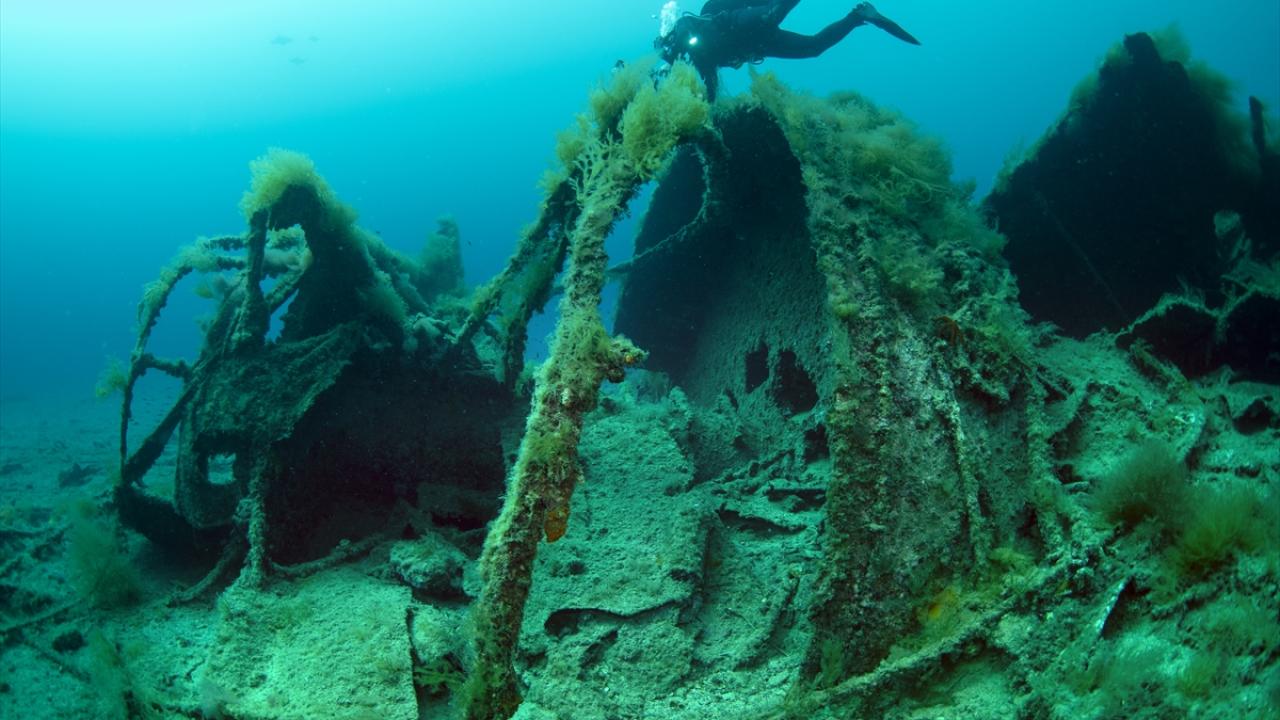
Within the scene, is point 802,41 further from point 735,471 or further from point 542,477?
point 542,477

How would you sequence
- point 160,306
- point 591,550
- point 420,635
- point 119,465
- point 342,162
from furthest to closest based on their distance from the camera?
1. point 342,162
2. point 160,306
3. point 119,465
4. point 591,550
5. point 420,635

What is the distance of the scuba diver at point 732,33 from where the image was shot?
8.85m

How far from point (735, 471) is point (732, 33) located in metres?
6.85

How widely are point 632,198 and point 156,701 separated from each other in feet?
12.5

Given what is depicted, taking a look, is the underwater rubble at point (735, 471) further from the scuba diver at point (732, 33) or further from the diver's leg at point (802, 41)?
the diver's leg at point (802, 41)

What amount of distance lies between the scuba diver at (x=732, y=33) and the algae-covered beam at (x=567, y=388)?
540 centimetres

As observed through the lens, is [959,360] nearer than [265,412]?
Yes

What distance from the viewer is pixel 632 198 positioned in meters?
3.83

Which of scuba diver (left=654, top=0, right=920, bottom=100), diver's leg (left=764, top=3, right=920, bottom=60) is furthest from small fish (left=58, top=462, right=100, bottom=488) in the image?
diver's leg (left=764, top=3, right=920, bottom=60)

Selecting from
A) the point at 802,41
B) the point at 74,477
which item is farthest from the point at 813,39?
the point at 74,477

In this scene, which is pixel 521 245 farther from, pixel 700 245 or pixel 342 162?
pixel 342 162

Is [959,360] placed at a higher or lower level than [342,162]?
lower

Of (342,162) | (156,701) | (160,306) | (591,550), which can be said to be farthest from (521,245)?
(342,162)

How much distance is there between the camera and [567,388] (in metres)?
2.82
